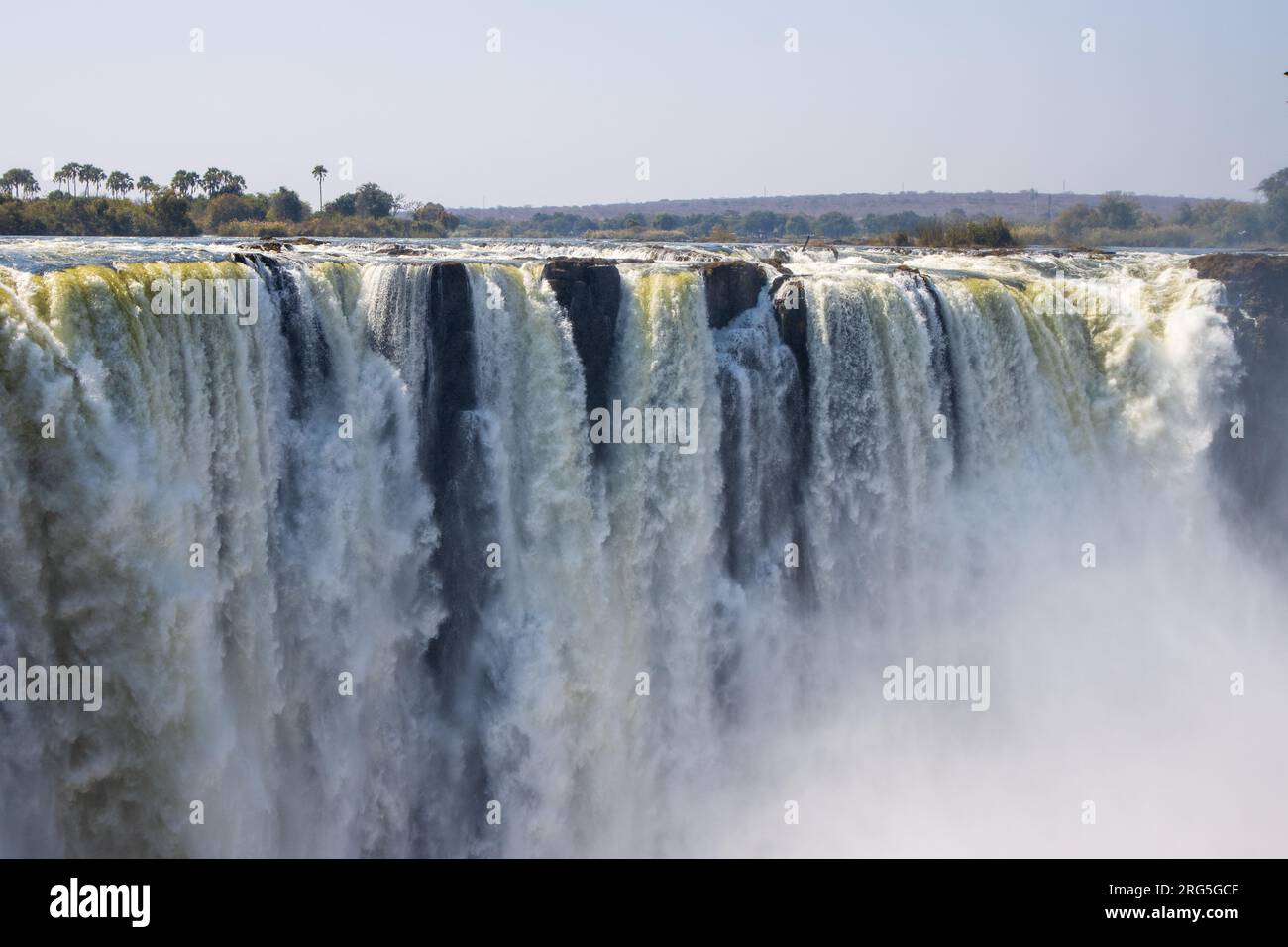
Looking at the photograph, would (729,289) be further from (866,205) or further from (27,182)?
(866,205)

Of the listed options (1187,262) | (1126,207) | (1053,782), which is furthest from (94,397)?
(1126,207)

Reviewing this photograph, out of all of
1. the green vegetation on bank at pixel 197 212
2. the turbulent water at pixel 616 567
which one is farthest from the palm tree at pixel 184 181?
the turbulent water at pixel 616 567

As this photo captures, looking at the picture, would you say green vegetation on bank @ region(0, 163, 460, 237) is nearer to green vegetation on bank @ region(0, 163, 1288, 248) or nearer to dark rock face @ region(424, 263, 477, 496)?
green vegetation on bank @ region(0, 163, 1288, 248)

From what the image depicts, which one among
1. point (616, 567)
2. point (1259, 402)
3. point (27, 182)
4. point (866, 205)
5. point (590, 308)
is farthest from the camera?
point (866, 205)

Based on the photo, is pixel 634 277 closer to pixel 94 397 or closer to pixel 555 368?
pixel 555 368

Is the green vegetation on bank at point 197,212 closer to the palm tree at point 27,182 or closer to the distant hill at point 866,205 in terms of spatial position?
the palm tree at point 27,182

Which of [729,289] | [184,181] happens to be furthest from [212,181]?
[729,289]
